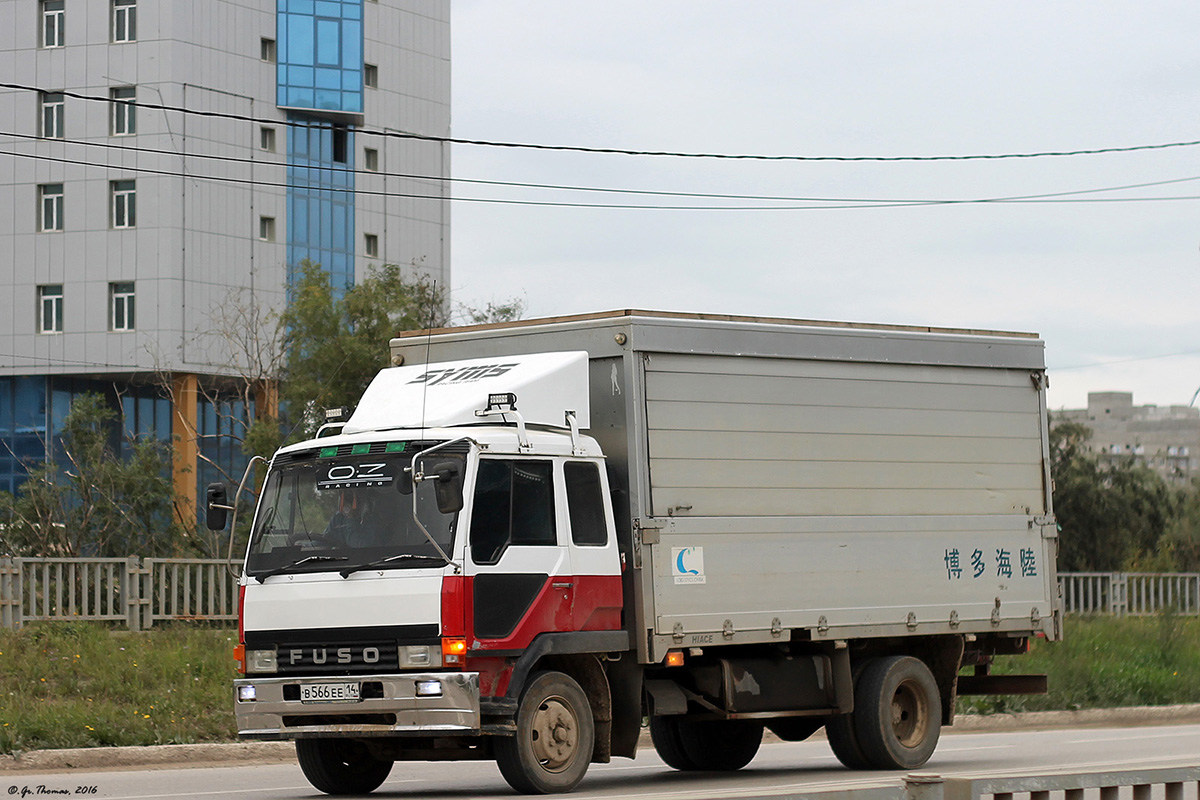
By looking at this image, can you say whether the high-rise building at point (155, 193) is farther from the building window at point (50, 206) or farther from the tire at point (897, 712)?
the tire at point (897, 712)

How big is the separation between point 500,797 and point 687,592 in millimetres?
2012

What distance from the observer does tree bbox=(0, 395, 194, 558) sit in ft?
103

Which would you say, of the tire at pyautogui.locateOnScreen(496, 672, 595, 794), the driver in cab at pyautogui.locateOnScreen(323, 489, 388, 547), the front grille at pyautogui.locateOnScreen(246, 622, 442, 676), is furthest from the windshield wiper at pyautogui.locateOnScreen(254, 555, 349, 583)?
the tire at pyautogui.locateOnScreen(496, 672, 595, 794)

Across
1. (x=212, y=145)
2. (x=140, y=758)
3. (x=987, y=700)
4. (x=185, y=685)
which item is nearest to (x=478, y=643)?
(x=140, y=758)

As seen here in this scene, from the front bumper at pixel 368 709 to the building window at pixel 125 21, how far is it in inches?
1887

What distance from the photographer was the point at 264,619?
11945 millimetres

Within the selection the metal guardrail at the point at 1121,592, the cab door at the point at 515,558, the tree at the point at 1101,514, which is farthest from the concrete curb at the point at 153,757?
the tree at the point at 1101,514

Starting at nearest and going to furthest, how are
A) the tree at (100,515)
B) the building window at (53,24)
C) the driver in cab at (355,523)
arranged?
the driver in cab at (355,523)
the tree at (100,515)
the building window at (53,24)

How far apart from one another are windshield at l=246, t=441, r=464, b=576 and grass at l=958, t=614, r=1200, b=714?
1145cm

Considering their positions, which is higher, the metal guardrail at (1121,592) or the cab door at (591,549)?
the cab door at (591,549)

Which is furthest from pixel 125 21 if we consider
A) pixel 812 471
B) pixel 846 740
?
pixel 846 740

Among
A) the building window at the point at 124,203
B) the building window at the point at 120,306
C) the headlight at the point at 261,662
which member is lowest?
the headlight at the point at 261,662

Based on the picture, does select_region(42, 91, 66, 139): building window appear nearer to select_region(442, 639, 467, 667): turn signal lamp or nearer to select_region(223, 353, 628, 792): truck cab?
select_region(223, 353, 628, 792): truck cab

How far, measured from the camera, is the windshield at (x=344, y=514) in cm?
1156
